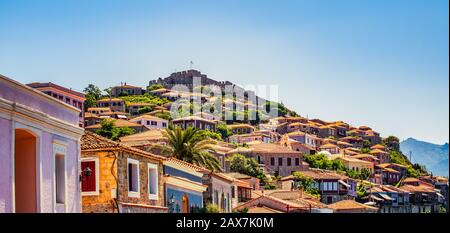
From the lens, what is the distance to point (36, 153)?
14.4 metres

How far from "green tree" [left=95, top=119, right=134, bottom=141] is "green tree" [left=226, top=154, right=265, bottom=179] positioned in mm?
17674

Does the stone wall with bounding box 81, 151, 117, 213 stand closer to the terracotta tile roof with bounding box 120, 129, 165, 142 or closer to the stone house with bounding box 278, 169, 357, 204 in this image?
the terracotta tile roof with bounding box 120, 129, 165, 142

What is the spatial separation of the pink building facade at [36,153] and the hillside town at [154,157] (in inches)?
0.7

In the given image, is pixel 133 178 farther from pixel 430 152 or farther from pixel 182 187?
pixel 430 152

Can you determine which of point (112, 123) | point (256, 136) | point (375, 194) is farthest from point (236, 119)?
point (375, 194)

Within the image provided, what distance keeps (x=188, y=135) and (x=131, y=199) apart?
1452cm

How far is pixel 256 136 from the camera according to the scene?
5803 centimetres

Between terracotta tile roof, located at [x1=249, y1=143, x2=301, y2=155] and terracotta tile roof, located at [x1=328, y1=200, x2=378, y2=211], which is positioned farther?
terracotta tile roof, located at [x1=249, y1=143, x2=301, y2=155]

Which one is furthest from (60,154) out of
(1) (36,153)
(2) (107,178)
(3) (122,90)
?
(3) (122,90)

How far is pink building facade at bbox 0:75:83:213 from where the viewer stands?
514 inches

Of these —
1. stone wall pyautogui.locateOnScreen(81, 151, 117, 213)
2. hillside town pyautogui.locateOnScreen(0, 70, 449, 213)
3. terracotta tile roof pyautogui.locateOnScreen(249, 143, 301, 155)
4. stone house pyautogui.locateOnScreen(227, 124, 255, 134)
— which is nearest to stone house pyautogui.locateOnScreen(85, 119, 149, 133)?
hillside town pyautogui.locateOnScreen(0, 70, 449, 213)

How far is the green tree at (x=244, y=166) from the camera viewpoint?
51.8 metres

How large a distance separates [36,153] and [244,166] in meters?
41.8
